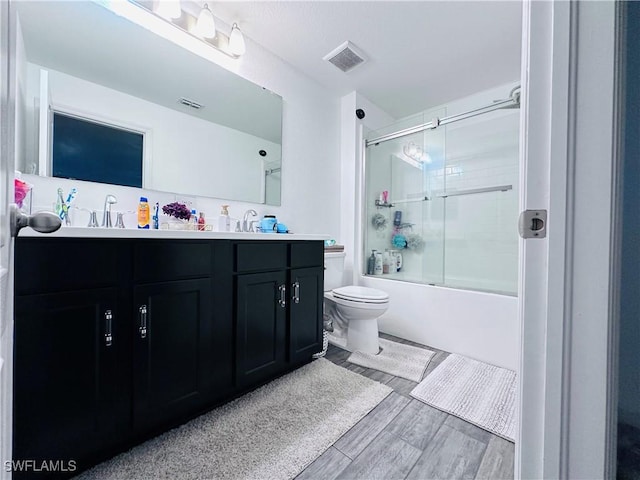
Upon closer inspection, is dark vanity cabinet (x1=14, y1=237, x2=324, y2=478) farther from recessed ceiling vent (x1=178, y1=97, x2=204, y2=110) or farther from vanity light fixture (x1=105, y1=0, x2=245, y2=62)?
vanity light fixture (x1=105, y1=0, x2=245, y2=62)

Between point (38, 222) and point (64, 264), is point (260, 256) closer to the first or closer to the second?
point (64, 264)

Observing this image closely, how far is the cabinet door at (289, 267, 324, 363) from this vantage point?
165 cm

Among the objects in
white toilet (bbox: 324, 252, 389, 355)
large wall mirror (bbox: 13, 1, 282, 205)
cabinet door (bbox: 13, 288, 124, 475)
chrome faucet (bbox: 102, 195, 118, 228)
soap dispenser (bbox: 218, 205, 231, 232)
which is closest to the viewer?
cabinet door (bbox: 13, 288, 124, 475)

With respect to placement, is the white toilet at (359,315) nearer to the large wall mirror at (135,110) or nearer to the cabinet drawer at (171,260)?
the large wall mirror at (135,110)

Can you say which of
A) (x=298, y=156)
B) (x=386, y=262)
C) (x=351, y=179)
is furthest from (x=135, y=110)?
(x=386, y=262)

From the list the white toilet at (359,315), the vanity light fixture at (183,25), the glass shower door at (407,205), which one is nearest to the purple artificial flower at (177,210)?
the vanity light fixture at (183,25)

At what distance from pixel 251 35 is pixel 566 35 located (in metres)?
2.11

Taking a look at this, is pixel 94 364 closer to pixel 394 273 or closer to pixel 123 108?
pixel 123 108

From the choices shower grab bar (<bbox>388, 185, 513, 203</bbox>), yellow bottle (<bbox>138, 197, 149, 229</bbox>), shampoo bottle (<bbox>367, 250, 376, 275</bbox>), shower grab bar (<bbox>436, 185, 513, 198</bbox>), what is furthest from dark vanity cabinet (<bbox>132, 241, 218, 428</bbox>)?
shower grab bar (<bbox>436, 185, 513, 198</bbox>)

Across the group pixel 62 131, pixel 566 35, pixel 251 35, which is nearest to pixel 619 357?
pixel 566 35

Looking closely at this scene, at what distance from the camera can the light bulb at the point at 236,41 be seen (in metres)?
1.79

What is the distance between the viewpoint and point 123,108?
1484mm

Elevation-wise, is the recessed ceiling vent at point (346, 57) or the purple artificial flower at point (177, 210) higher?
the recessed ceiling vent at point (346, 57)

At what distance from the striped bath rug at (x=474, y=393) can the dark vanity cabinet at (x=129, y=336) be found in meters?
0.93
